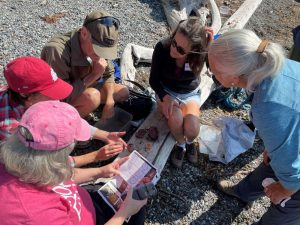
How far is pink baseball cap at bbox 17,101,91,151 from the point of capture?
174 centimetres

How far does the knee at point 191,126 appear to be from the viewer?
3654 millimetres

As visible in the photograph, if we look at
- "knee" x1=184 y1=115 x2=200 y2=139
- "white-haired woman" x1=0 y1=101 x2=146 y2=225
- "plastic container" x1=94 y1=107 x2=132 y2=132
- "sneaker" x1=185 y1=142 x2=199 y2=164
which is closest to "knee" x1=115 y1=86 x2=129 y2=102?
→ "plastic container" x1=94 y1=107 x2=132 y2=132

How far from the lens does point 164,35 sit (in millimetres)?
5555

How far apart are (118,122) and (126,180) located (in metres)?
1.10

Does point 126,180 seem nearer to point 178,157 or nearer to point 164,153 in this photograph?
point 164,153

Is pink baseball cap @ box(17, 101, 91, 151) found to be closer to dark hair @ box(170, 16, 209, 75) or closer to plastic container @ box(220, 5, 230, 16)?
dark hair @ box(170, 16, 209, 75)

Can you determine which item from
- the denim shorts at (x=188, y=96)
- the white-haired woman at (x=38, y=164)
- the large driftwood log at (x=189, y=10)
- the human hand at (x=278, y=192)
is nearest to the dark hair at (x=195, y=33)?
the denim shorts at (x=188, y=96)

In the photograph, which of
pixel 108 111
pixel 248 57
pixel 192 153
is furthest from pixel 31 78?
pixel 192 153

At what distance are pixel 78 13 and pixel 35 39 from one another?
0.98 m

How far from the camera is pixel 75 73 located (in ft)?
11.4

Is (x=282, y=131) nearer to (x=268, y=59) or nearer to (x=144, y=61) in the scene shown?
(x=268, y=59)

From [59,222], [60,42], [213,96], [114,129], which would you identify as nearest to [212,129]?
[213,96]

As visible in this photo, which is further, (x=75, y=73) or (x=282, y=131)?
(x=75, y=73)

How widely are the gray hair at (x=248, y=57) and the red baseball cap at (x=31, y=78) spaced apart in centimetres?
119
